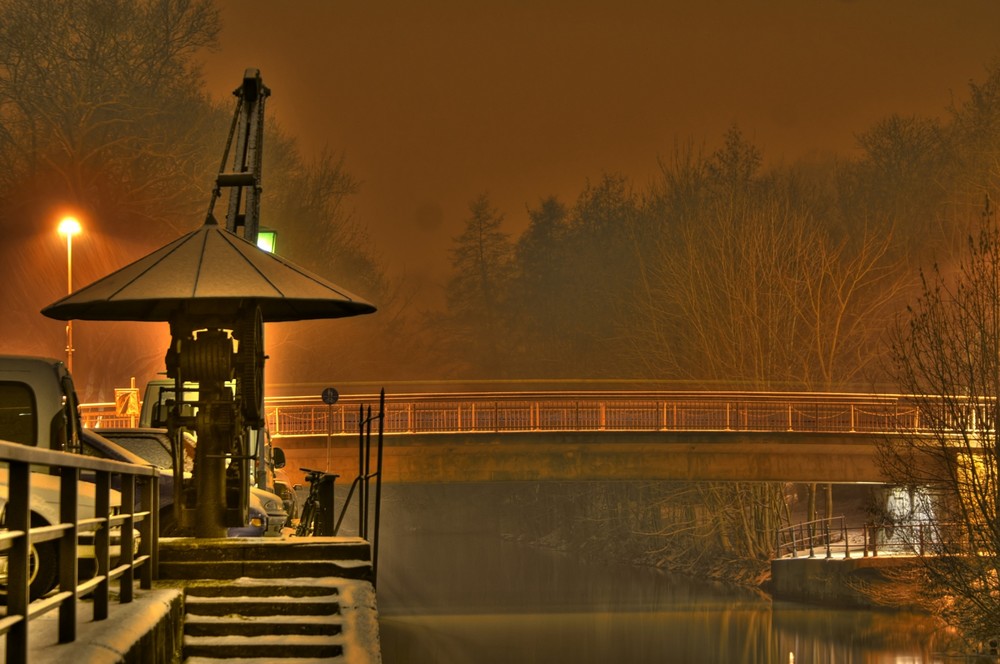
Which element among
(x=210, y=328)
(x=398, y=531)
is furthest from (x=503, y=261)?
(x=210, y=328)

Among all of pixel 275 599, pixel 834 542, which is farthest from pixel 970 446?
pixel 275 599

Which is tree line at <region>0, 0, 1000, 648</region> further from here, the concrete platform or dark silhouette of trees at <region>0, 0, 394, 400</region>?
the concrete platform

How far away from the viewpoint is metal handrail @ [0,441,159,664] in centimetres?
580

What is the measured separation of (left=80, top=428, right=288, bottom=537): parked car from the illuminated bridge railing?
64.2 feet

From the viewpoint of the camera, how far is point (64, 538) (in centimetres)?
718

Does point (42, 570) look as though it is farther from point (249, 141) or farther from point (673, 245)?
point (673, 245)

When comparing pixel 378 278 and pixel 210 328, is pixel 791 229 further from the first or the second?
pixel 210 328

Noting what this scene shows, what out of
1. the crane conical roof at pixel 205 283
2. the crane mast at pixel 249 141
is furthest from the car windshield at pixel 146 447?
the crane mast at pixel 249 141

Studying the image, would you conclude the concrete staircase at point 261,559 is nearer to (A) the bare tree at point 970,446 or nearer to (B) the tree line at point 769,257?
(A) the bare tree at point 970,446

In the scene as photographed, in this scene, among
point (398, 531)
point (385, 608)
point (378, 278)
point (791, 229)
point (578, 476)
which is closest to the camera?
point (578, 476)

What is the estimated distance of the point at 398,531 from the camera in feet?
252

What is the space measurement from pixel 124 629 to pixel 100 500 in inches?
35.4

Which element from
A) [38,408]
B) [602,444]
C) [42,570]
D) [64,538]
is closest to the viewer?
[64,538]

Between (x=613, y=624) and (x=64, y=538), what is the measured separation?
111 feet
